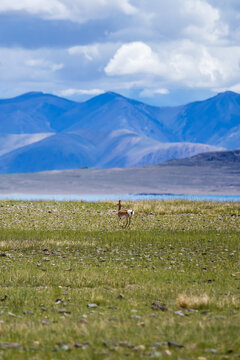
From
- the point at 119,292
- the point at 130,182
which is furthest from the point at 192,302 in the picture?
the point at 130,182

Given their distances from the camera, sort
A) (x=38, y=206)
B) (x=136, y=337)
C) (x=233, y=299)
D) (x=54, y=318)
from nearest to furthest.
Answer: (x=136, y=337) < (x=54, y=318) < (x=233, y=299) < (x=38, y=206)

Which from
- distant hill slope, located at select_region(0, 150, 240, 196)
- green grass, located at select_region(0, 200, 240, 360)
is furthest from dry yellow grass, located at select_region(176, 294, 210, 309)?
distant hill slope, located at select_region(0, 150, 240, 196)

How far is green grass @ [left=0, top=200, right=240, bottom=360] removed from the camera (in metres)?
9.50

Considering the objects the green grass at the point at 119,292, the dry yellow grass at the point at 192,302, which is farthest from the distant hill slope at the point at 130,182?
the dry yellow grass at the point at 192,302

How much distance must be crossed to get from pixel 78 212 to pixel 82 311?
29160mm

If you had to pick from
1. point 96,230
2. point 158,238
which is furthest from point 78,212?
point 158,238

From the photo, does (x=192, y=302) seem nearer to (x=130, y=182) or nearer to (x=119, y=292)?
(x=119, y=292)

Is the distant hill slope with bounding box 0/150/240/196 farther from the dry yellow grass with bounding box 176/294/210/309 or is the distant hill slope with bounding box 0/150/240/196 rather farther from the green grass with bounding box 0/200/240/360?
the dry yellow grass with bounding box 176/294/210/309

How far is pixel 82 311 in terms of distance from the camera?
39.7 feet

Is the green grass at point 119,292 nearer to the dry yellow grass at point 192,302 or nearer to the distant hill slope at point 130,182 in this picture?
the dry yellow grass at point 192,302

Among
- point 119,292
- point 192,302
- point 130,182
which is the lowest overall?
point 119,292

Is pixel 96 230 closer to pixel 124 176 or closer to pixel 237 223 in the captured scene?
pixel 237 223

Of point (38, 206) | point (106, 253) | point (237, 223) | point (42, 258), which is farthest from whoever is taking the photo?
point (38, 206)

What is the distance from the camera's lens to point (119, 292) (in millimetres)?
14227
